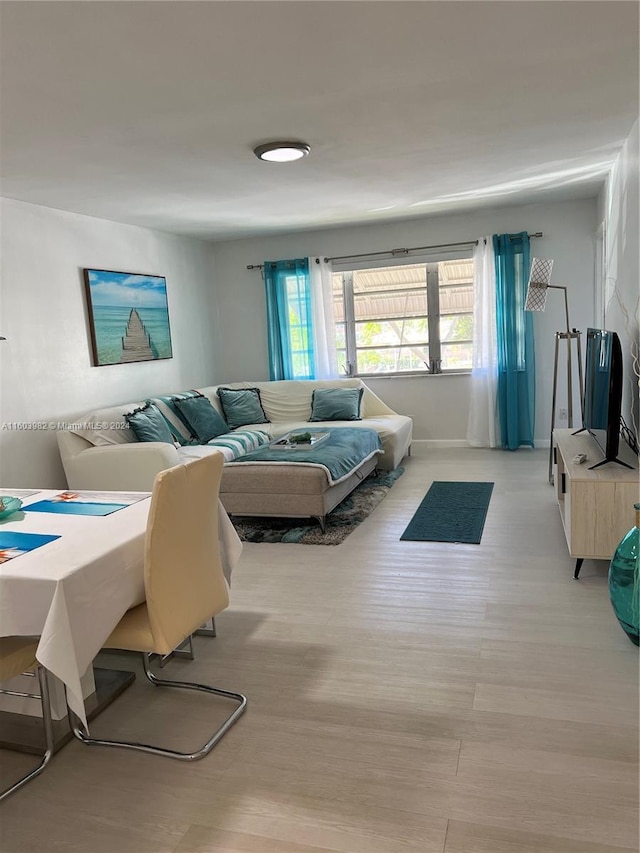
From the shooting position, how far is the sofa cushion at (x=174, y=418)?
5.64m

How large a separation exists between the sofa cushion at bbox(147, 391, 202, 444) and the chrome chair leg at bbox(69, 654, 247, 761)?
3268 millimetres

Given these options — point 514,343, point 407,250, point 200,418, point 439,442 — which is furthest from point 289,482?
point 407,250

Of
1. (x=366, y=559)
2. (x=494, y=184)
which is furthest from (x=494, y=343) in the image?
(x=366, y=559)

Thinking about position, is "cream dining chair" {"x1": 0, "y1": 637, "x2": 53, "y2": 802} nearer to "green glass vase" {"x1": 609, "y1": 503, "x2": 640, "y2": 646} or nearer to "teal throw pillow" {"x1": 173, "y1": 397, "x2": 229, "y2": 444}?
"green glass vase" {"x1": 609, "y1": 503, "x2": 640, "y2": 646}

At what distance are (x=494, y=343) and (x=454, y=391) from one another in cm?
68

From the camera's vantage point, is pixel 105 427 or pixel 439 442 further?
pixel 439 442

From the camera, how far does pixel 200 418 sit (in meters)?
5.80

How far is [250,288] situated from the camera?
725 cm

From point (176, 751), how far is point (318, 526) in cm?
236

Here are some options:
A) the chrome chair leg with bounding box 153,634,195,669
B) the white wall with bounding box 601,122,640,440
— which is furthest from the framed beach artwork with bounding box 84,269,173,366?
the white wall with bounding box 601,122,640,440

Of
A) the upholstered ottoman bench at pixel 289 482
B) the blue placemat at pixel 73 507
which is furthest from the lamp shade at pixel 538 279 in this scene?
the blue placemat at pixel 73 507

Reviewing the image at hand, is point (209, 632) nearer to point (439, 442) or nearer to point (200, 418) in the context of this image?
point (200, 418)

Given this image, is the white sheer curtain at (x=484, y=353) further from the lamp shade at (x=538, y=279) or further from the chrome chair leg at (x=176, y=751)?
the chrome chair leg at (x=176, y=751)

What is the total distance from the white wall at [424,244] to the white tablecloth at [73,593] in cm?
501
